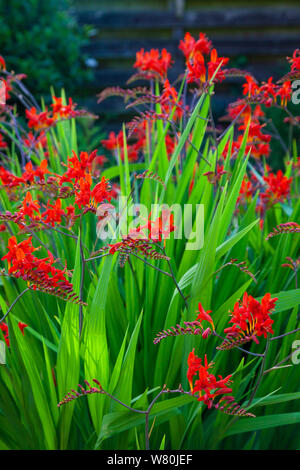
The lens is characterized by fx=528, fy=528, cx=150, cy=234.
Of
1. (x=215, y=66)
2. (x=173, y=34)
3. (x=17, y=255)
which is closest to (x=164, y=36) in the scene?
(x=173, y=34)

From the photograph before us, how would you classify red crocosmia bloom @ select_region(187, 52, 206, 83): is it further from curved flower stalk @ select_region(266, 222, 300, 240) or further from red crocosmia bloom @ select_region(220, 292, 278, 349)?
red crocosmia bloom @ select_region(220, 292, 278, 349)

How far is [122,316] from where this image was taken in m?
1.29

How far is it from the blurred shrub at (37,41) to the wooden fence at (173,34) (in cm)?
89

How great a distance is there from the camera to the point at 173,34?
20.1 ft

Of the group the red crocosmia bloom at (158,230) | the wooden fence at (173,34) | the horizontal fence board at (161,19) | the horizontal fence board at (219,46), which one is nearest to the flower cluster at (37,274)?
the red crocosmia bloom at (158,230)

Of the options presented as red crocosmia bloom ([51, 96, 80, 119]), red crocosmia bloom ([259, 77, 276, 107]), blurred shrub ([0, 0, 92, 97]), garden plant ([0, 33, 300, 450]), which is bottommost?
garden plant ([0, 33, 300, 450])

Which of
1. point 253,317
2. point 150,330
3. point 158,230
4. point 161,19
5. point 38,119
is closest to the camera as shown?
point 253,317

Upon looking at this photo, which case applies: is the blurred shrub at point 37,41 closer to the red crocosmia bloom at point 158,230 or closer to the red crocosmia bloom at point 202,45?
the red crocosmia bloom at point 202,45

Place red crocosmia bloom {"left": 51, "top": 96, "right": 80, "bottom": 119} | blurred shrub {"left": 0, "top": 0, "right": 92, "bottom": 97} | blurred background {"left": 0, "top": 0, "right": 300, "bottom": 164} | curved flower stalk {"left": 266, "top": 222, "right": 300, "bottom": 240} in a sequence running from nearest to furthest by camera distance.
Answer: curved flower stalk {"left": 266, "top": 222, "right": 300, "bottom": 240} < red crocosmia bloom {"left": 51, "top": 96, "right": 80, "bottom": 119} < blurred shrub {"left": 0, "top": 0, "right": 92, "bottom": 97} < blurred background {"left": 0, "top": 0, "right": 300, "bottom": 164}

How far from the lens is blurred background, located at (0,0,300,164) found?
576 cm

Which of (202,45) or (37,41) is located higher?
(37,41)

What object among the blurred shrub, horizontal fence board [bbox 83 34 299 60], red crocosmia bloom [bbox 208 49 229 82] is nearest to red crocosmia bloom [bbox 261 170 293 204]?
red crocosmia bloom [bbox 208 49 229 82]

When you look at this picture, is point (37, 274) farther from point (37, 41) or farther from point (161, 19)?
point (161, 19)

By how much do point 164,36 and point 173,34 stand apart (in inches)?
12.8
